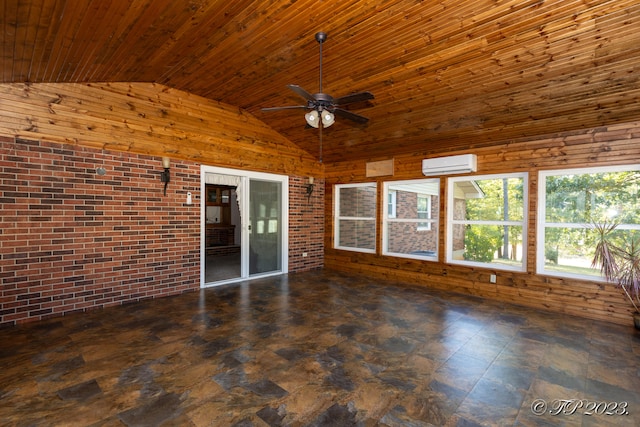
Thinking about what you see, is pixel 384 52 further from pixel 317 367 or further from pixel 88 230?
pixel 88 230

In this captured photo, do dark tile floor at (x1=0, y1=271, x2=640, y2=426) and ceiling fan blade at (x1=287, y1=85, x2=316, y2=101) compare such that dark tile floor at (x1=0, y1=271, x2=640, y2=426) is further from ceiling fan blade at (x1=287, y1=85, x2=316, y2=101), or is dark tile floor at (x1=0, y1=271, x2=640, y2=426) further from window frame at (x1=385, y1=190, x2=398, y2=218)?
window frame at (x1=385, y1=190, x2=398, y2=218)

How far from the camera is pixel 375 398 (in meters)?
2.23

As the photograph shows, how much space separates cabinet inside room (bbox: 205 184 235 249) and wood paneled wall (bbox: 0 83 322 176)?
4286 millimetres

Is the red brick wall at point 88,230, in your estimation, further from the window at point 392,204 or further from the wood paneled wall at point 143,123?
the window at point 392,204

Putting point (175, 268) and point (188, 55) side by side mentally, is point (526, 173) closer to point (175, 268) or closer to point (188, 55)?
point (188, 55)

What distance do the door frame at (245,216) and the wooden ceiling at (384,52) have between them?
1.47 metres

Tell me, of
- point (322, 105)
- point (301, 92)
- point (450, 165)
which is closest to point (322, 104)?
point (322, 105)

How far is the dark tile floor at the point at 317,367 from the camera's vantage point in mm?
2045

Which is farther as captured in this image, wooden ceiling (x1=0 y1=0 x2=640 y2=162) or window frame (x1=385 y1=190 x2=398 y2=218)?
window frame (x1=385 y1=190 x2=398 y2=218)

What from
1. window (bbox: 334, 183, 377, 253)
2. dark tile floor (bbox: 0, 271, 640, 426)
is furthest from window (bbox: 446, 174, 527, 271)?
window (bbox: 334, 183, 377, 253)

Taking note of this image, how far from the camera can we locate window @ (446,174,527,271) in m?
4.79

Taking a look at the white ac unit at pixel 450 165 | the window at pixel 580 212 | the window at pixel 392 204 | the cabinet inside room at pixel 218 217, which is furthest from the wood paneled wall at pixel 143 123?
the window at pixel 580 212

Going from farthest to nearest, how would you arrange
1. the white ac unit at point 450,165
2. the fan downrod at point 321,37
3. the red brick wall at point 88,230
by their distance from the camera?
the white ac unit at point 450,165 < the red brick wall at point 88,230 < the fan downrod at point 321,37

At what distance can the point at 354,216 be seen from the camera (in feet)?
23.3
